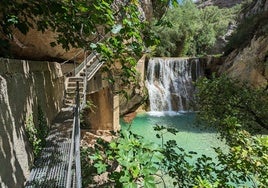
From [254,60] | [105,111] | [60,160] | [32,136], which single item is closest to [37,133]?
[32,136]

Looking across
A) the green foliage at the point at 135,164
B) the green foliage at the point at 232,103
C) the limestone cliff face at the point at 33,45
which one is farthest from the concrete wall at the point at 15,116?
the green foliage at the point at 232,103

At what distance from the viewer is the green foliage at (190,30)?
2670 cm

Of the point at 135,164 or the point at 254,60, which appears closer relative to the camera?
the point at 135,164

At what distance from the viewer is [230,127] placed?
4.29 metres

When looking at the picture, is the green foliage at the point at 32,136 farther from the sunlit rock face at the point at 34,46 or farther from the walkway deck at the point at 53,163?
the sunlit rock face at the point at 34,46

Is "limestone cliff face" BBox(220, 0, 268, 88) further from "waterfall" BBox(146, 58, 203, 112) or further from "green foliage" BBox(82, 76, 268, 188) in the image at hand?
"green foliage" BBox(82, 76, 268, 188)

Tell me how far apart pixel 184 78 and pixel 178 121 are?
585cm

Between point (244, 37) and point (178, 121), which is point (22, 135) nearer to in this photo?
point (178, 121)

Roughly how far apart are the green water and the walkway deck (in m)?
5.21

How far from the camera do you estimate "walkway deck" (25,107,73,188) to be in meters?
2.59

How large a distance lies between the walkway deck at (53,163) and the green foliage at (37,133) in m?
0.08

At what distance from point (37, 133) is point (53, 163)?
2.68ft

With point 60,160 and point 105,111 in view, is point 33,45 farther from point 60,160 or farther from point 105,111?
point 105,111

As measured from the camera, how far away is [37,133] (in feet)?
12.0
